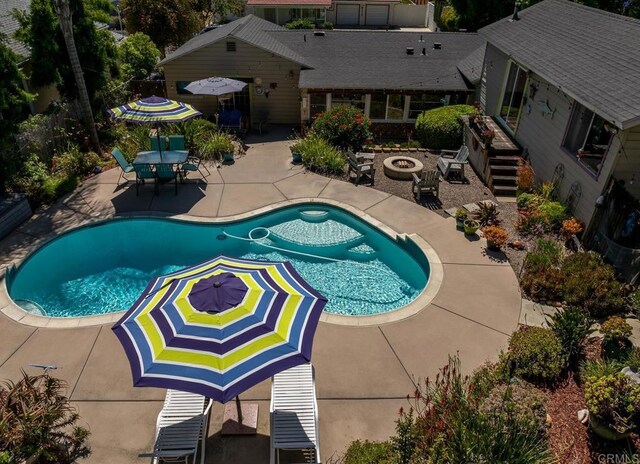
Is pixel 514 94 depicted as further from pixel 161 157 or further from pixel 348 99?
pixel 161 157

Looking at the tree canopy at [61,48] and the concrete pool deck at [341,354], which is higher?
the tree canopy at [61,48]

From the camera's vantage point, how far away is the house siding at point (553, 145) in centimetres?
1269

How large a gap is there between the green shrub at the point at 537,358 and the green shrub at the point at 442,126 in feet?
40.0

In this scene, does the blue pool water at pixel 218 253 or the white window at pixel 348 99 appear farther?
the white window at pixel 348 99

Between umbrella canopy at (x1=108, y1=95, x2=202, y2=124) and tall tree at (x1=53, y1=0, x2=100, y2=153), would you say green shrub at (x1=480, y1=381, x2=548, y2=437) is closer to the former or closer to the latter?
umbrella canopy at (x1=108, y1=95, x2=202, y2=124)

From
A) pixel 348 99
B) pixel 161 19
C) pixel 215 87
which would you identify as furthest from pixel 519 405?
pixel 161 19

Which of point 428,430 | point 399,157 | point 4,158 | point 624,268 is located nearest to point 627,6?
point 399,157

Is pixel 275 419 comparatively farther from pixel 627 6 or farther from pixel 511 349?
pixel 627 6

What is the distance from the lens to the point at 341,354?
31.4 feet

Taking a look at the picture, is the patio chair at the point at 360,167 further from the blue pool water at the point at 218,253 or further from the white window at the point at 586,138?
the white window at the point at 586,138

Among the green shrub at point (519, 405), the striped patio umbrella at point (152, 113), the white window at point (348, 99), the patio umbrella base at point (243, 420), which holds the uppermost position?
the striped patio umbrella at point (152, 113)

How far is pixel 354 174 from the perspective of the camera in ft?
58.0

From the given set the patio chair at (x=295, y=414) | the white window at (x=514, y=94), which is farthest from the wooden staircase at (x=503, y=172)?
the patio chair at (x=295, y=414)

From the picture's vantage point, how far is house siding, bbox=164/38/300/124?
2188 centimetres
